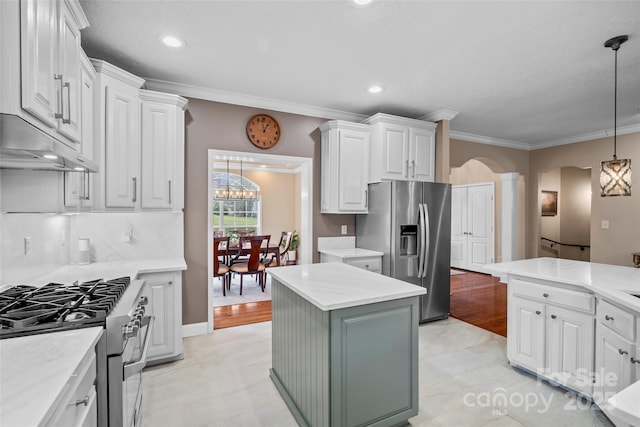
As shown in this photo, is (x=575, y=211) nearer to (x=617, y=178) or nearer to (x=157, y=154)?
(x=617, y=178)

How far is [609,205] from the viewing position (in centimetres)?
488

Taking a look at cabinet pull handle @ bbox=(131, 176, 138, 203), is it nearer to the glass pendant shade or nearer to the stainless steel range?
the stainless steel range

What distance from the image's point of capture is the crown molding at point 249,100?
3.21 metres

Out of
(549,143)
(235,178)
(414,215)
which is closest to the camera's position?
(414,215)

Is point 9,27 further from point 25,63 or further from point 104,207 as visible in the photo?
point 104,207

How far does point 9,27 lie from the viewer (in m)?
1.11

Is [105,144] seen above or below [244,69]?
below

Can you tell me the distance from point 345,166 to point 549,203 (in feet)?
18.3

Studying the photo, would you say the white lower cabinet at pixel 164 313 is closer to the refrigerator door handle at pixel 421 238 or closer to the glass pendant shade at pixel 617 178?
the refrigerator door handle at pixel 421 238

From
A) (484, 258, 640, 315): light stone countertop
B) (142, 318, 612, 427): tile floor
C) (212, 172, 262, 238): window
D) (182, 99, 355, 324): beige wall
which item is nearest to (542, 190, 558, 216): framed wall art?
(484, 258, 640, 315): light stone countertop

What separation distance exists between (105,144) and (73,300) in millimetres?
1509

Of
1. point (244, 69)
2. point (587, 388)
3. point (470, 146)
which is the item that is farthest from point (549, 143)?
point (244, 69)

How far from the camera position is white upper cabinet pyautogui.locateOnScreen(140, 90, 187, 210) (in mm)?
2801

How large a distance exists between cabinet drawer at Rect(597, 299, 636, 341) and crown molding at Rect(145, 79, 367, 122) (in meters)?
3.24
